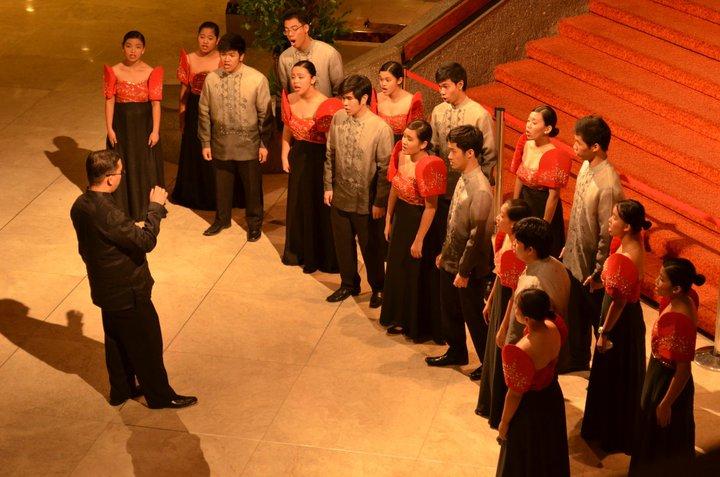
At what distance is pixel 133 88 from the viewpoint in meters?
7.20

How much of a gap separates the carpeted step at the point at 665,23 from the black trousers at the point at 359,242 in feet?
10.1

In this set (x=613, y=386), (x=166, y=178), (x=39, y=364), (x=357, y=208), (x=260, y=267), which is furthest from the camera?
(x=166, y=178)

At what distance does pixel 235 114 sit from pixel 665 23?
350 cm

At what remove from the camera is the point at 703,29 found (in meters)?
7.98

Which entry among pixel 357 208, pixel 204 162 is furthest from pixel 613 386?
pixel 204 162

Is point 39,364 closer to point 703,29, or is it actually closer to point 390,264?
point 390,264

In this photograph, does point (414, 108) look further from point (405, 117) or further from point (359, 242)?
point (359, 242)

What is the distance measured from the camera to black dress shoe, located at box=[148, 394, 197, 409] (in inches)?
215

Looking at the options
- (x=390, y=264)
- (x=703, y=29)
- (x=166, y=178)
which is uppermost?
(x=703, y=29)

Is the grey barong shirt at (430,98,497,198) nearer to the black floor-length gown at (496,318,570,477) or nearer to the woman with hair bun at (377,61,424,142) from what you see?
the woman with hair bun at (377,61,424,142)

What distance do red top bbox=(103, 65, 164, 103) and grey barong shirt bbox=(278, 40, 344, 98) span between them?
0.87m

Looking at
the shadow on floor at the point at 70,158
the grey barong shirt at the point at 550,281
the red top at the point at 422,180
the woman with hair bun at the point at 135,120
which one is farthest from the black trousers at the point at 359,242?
the shadow on floor at the point at 70,158

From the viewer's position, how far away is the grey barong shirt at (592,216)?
539cm

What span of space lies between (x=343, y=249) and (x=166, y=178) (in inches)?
92.6
